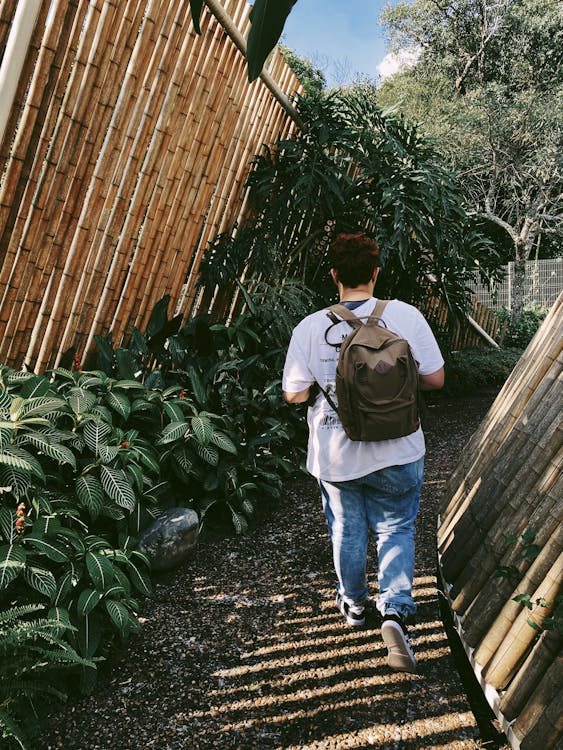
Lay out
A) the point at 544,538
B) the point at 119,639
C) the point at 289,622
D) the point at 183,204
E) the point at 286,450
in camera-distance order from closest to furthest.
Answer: the point at 544,538, the point at 119,639, the point at 289,622, the point at 183,204, the point at 286,450

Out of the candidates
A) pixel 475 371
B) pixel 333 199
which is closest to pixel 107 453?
pixel 333 199

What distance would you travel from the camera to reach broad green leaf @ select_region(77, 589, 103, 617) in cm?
220

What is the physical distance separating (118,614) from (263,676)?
1.84 feet

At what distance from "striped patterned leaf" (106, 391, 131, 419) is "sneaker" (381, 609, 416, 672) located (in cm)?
146

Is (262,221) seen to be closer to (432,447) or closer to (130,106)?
(130,106)

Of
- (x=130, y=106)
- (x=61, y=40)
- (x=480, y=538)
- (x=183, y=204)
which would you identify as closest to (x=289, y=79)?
(x=183, y=204)

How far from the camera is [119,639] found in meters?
2.43

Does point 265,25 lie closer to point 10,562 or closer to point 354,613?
point 10,562

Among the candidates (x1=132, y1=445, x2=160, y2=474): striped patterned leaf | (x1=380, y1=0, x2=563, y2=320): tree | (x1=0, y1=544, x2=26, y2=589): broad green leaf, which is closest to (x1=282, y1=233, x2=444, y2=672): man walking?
(x1=132, y1=445, x2=160, y2=474): striped patterned leaf

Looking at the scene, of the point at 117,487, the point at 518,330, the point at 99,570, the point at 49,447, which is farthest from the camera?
the point at 518,330

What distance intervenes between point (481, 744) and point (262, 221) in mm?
3454

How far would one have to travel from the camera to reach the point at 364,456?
228cm

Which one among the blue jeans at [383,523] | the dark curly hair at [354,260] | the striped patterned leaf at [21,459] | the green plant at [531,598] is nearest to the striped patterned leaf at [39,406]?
the striped patterned leaf at [21,459]

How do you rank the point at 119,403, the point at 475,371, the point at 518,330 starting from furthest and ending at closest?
Answer: the point at 518,330 < the point at 475,371 < the point at 119,403
